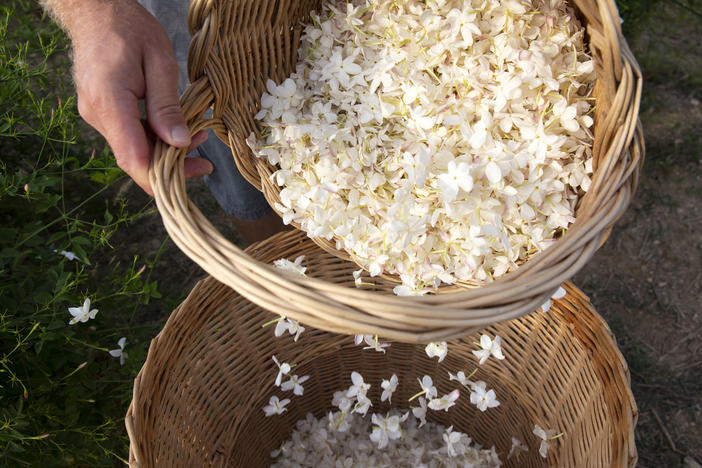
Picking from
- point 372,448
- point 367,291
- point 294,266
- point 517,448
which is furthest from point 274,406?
point 367,291

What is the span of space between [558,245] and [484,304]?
138mm

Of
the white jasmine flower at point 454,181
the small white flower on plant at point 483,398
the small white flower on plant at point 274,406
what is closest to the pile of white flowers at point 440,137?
the white jasmine flower at point 454,181

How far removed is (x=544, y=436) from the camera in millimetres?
1120

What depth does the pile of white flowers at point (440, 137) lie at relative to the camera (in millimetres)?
880

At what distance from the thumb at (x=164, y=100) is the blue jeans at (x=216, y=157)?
25cm

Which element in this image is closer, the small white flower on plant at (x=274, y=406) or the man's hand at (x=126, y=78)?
the man's hand at (x=126, y=78)

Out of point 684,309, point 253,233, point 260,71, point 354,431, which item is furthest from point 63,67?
point 684,309

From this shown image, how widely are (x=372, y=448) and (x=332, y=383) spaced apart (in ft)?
0.60

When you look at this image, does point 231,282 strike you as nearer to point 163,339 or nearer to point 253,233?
point 163,339

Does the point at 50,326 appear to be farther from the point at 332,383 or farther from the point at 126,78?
the point at 332,383

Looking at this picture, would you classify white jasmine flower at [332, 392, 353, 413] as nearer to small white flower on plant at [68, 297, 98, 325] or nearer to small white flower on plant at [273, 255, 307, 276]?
small white flower on plant at [273, 255, 307, 276]

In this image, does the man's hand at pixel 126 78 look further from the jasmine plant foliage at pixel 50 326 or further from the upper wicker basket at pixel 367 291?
the jasmine plant foliage at pixel 50 326

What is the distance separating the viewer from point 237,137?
1.01 m

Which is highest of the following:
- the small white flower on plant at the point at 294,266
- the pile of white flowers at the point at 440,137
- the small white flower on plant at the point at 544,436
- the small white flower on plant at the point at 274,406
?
the pile of white flowers at the point at 440,137
